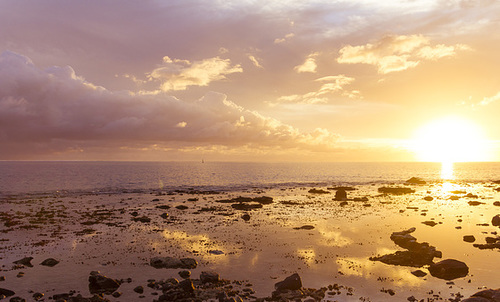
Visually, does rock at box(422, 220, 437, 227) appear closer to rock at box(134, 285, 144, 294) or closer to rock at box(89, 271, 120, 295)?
rock at box(134, 285, 144, 294)

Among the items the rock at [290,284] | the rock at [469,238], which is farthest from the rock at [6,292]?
the rock at [469,238]

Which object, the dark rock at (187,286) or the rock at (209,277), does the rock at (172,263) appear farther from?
the dark rock at (187,286)

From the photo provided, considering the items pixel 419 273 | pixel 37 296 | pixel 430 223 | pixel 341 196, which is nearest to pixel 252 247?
pixel 419 273

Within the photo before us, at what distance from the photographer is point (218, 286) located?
26.0 meters

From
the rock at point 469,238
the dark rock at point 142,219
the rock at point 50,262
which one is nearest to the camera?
the rock at point 50,262

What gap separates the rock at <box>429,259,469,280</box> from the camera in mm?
27955

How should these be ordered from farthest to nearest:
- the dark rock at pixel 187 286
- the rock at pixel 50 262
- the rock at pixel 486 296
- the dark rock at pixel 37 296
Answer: the rock at pixel 50 262
the dark rock at pixel 187 286
the dark rock at pixel 37 296
the rock at pixel 486 296

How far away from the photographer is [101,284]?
25.7 meters

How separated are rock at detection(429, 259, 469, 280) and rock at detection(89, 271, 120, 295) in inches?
1051

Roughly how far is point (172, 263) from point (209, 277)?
599cm

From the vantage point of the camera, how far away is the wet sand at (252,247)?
26.0m

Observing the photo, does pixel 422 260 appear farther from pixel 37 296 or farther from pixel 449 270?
pixel 37 296

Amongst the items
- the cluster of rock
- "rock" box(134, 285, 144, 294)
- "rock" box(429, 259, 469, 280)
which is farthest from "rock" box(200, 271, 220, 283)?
"rock" box(429, 259, 469, 280)

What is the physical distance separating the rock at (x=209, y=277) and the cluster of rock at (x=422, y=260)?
632 inches
